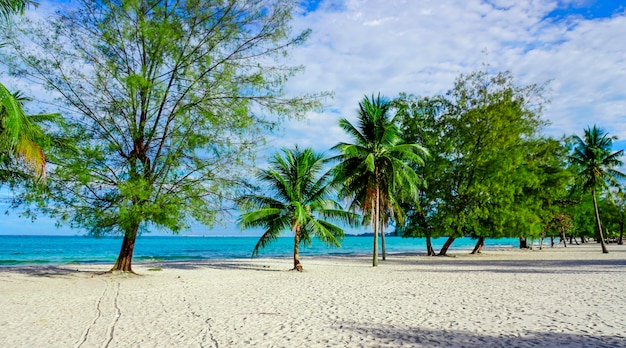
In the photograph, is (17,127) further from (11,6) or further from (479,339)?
(479,339)

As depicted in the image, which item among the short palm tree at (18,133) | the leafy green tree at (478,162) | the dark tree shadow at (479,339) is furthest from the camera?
the leafy green tree at (478,162)

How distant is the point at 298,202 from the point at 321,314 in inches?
364

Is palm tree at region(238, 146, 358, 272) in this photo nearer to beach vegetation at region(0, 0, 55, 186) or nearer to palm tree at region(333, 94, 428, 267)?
palm tree at region(333, 94, 428, 267)

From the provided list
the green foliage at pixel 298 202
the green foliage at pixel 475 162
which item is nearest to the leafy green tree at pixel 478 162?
the green foliage at pixel 475 162

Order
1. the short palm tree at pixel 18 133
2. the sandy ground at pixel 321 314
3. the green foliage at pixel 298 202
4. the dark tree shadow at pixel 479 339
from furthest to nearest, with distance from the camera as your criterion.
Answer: the green foliage at pixel 298 202, the short palm tree at pixel 18 133, the sandy ground at pixel 321 314, the dark tree shadow at pixel 479 339

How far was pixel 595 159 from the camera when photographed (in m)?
A: 28.2

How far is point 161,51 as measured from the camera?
43.7 feet

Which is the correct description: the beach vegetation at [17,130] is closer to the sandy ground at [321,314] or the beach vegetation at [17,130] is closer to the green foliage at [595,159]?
the sandy ground at [321,314]

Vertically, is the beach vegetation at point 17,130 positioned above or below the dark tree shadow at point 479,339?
above

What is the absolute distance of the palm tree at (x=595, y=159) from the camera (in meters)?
28.2

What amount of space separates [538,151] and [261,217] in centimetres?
2232

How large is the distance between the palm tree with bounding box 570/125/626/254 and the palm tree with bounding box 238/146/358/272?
2122 centimetres

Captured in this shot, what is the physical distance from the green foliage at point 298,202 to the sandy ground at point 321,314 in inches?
175

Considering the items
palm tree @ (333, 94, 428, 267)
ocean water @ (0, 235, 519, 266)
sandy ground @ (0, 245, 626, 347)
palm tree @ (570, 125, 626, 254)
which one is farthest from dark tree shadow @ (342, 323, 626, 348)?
palm tree @ (570, 125, 626, 254)
